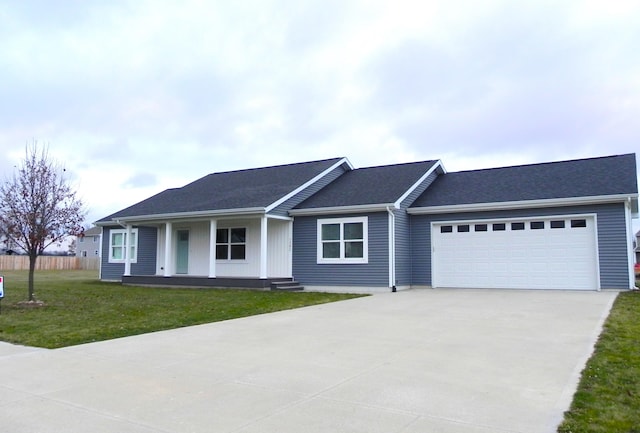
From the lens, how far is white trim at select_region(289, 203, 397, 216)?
1600 centimetres

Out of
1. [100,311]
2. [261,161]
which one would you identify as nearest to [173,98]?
[100,311]

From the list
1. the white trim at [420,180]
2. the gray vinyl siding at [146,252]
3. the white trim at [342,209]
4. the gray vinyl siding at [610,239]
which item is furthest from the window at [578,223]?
the gray vinyl siding at [146,252]

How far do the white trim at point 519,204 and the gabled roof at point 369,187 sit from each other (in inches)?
41.6

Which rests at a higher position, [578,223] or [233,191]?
[233,191]

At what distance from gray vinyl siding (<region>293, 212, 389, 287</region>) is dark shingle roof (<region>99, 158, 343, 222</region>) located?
1636 millimetres

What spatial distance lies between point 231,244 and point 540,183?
1126cm

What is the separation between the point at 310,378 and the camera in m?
5.31

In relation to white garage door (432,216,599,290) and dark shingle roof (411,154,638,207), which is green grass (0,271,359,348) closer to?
white garage door (432,216,599,290)

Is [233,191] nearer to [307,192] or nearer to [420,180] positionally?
[307,192]

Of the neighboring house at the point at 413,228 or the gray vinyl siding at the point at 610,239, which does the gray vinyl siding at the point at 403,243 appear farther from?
the gray vinyl siding at the point at 610,239

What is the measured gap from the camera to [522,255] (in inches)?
624

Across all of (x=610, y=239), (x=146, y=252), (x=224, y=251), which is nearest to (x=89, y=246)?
(x=146, y=252)

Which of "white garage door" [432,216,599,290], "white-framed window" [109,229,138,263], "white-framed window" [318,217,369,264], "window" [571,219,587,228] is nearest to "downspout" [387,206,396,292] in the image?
"white-framed window" [318,217,369,264]

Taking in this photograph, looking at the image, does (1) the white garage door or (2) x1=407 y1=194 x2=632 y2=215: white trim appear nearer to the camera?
(2) x1=407 y1=194 x2=632 y2=215: white trim
